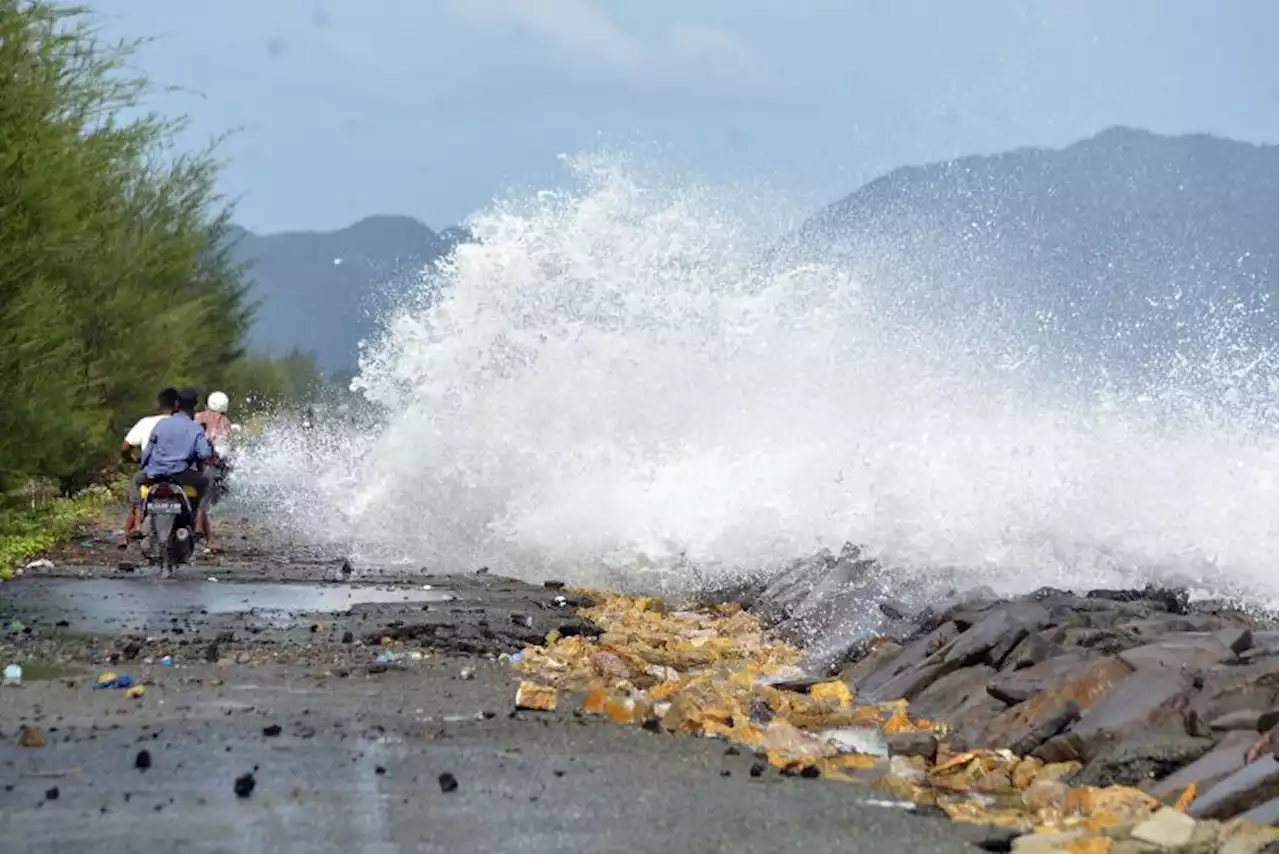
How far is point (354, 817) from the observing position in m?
6.77

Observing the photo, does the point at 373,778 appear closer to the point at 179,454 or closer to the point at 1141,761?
the point at 1141,761

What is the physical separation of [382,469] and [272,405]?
173 ft

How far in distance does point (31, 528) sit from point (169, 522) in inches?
160

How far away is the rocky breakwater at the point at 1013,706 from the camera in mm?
7520

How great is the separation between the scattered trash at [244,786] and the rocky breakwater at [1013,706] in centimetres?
201

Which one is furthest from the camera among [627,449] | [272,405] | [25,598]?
[272,405]

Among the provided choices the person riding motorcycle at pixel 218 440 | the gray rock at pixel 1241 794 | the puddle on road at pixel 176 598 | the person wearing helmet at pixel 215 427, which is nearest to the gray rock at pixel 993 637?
the gray rock at pixel 1241 794

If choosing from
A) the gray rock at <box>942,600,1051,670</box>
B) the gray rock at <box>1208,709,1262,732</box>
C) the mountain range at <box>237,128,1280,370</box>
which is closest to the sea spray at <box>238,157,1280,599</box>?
the mountain range at <box>237,128,1280,370</box>

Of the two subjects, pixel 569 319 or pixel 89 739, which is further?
pixel 569 319

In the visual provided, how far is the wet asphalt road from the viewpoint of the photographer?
654 cm

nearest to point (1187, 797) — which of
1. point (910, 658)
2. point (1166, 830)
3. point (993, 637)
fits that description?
point (1166, 830)

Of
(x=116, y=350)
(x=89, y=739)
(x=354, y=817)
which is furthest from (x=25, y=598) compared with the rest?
(x=116, y=350)

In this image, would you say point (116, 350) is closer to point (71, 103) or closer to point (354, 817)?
point (71, 103)

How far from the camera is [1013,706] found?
986 centimetres
